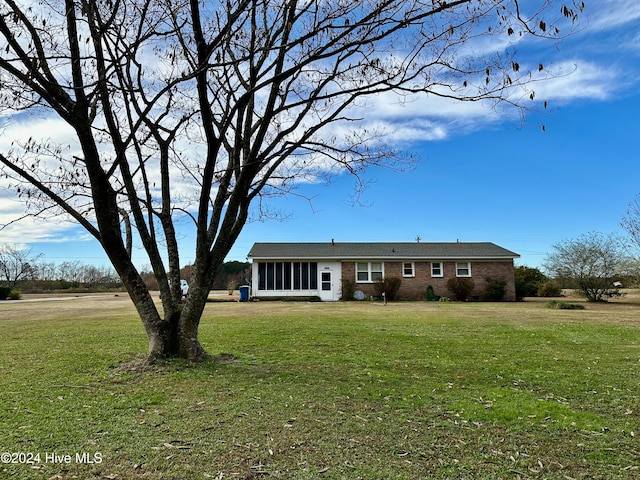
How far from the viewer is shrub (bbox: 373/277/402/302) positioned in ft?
83.9

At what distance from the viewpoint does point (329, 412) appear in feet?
14.1

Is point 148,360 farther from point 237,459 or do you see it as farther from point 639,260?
point 639,260

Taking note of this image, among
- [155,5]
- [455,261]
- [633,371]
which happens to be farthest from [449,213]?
[155,5]

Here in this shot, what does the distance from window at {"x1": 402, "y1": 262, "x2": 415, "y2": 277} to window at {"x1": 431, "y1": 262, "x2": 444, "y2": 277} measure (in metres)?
1.26

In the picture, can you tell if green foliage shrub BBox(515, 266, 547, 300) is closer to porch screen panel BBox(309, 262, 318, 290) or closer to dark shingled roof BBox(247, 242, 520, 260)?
dark shingled roof BBox(247, 242, 520, 260)

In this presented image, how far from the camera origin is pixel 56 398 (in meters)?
4.78

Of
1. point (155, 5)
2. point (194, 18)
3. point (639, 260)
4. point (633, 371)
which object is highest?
point (155, 5)

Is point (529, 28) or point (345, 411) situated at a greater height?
point (529, 28)

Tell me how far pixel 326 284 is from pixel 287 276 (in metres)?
2.56

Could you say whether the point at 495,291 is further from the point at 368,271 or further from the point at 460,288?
the point at 368,271

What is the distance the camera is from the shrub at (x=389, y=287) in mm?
25562

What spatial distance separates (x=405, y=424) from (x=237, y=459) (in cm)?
161

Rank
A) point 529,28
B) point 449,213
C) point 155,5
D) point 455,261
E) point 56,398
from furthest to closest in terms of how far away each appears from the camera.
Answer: point 455,261 < point 449,213 < point 155,5 < point 56,398 < point 529,28

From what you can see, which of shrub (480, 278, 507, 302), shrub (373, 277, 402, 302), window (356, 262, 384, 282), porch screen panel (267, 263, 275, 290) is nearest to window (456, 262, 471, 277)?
shrub (480, 278, 507, 302)
